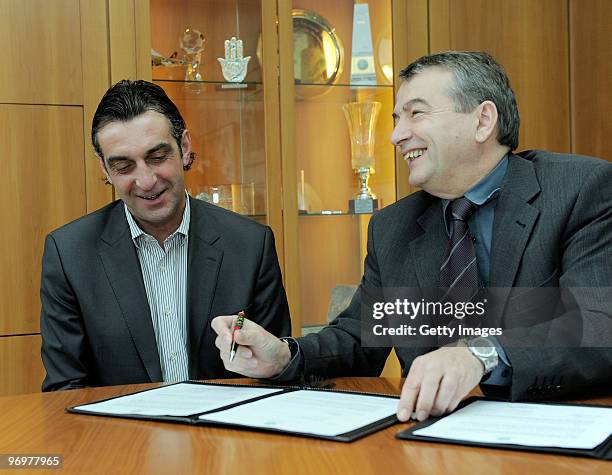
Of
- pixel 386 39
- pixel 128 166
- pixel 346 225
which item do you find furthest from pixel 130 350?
pixel 386 39

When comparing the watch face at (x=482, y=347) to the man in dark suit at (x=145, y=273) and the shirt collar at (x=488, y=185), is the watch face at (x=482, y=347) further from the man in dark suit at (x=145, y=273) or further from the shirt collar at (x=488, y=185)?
the man in dark suit at (x=145, y=273)

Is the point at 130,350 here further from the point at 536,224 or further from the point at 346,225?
Answer: the point at 346,225

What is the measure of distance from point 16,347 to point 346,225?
1433 millimetres

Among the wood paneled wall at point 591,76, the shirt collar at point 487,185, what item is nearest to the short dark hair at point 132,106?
the shirt collar at point 487,185

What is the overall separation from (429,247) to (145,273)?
85cm

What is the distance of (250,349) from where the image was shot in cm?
171

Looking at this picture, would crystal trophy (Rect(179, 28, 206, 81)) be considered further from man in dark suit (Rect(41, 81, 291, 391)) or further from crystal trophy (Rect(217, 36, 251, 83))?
man in dark suit (Rect(41, 81, 291, 391))

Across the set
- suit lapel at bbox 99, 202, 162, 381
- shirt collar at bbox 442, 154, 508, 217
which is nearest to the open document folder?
suit lapel at bbox 99, 202, 162, 381

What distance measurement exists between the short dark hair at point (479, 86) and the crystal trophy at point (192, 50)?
1.37 m

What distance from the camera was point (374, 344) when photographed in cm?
202

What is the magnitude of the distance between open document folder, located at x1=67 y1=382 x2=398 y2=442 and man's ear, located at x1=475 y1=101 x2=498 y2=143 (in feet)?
3.06

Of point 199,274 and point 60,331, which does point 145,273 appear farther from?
point 60,331

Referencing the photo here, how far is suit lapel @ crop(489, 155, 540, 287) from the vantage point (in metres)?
1.92

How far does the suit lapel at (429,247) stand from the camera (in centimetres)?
205
